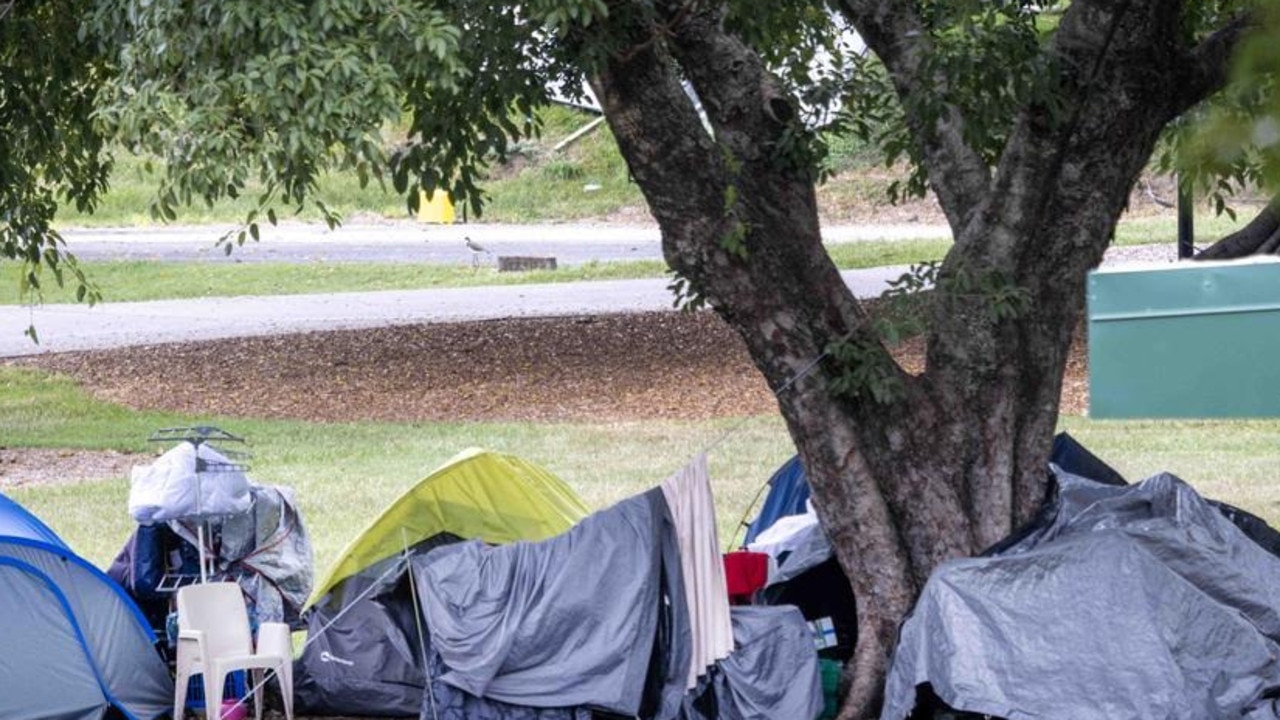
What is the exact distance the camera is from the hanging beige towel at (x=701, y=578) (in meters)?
7.47

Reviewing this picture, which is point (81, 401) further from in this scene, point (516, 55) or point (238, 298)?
point (516, 55)

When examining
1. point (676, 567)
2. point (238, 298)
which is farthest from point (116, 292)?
point (676, 567)

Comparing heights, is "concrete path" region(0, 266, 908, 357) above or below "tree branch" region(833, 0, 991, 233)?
below

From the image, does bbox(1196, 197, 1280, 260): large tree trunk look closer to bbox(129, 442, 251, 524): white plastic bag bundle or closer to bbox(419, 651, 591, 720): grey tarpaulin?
bbox(419, 651, 591, 720): grey tarpaulin

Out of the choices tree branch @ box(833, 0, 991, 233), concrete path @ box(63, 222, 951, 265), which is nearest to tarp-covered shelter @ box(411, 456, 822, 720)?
tree branch @ box(833, 0, 991, 233)

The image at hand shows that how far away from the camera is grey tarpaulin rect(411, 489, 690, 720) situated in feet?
24.4

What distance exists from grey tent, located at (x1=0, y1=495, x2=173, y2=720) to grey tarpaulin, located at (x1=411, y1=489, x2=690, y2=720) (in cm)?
138

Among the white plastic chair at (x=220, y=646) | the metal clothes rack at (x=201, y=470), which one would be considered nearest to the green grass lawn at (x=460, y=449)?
the metal clothes rack at (x=201, y=470)

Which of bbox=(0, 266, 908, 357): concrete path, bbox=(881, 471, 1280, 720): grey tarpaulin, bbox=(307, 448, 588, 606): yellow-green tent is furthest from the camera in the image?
bbox=(0, 266, 908, 357): concrete path

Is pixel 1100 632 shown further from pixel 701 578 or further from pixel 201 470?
pixel 201 470

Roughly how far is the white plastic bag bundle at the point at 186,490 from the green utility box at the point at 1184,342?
3682mm

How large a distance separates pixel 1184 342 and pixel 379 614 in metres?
3.50

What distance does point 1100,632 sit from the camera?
6.65m

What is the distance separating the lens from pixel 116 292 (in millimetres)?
24094
